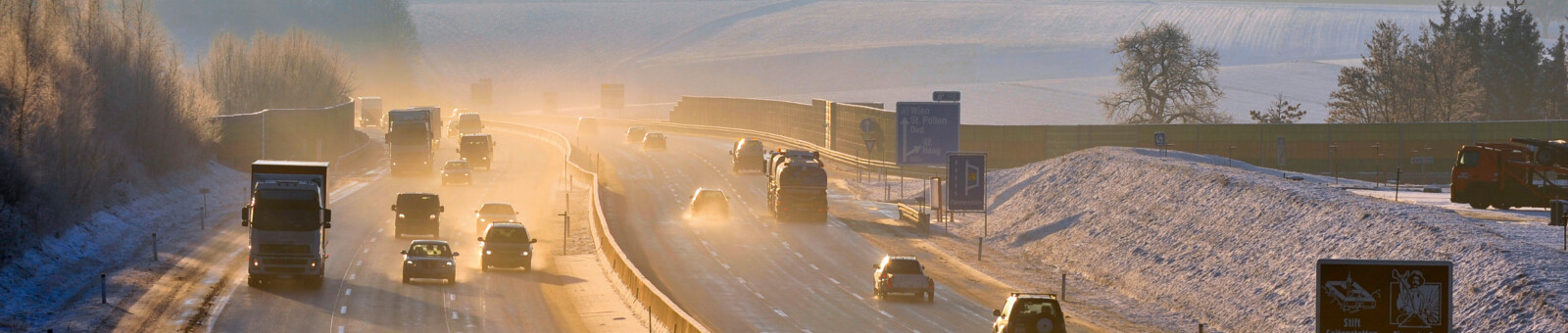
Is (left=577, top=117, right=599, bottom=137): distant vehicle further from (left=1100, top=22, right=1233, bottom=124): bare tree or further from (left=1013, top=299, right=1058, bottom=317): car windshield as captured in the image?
(left=1013, top=299, right=1058, bottom=317): car windshield

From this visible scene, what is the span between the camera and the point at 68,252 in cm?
5141

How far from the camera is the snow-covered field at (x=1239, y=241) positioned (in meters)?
37.5

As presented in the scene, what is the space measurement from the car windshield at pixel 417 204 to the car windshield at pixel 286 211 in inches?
699

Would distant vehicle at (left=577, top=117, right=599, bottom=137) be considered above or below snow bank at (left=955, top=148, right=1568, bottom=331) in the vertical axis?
above

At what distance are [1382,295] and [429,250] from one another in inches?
1297

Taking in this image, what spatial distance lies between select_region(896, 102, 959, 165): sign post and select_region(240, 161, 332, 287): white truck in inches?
1404

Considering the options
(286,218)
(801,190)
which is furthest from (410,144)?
(286,218)

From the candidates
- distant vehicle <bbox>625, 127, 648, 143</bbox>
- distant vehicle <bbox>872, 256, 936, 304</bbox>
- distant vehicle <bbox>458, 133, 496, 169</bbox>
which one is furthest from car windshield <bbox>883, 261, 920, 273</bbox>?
distant vehicle <bbox>625, 127, 648, 143</bbox>

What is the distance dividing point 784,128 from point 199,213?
212 ft

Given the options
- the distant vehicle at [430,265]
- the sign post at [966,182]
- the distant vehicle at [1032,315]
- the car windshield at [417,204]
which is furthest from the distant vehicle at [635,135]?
the distant vehicle at [1032,315]

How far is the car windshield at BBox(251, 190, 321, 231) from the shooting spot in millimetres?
43000

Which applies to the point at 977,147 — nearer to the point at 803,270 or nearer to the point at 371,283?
the point at 803,270

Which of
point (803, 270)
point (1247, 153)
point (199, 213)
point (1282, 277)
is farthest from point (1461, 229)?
point (199, 213)

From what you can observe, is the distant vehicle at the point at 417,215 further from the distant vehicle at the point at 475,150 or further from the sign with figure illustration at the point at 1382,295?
the sign with figure illustration at the point at 1382,295
